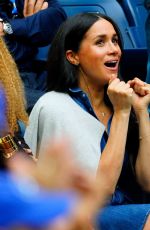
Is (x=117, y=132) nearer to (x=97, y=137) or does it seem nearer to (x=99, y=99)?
(x=97, y=137)

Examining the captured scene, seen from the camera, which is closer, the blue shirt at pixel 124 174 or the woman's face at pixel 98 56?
the blue shirt at pixel 124 174

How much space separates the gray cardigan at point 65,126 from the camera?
1.79 meters

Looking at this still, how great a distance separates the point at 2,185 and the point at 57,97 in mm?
1424

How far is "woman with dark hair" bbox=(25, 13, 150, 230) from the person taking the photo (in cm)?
173

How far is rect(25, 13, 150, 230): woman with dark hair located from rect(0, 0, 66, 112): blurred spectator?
24.1 inches

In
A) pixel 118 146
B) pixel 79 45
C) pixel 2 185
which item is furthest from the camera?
pixel 79 45

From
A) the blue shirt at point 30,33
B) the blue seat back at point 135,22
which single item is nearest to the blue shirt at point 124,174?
the blue shirt at point 30,33

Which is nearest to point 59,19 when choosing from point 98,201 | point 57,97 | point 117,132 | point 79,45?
point 79,45

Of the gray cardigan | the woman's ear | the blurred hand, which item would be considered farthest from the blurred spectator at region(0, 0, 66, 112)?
the gray cardigan

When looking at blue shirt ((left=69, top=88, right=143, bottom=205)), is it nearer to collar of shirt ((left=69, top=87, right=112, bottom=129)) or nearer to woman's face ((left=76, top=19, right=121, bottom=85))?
collar of shirt ((left=69, top=87, right=112, bottom=129))

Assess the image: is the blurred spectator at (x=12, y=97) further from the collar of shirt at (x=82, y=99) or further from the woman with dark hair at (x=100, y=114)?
the collar of shirt at (x=82, y=99)

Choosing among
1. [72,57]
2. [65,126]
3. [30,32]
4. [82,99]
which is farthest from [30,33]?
[65,126]

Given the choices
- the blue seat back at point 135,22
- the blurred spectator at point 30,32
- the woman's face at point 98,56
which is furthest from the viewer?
the blue seat back at point 135,22

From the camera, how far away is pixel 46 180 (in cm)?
49
